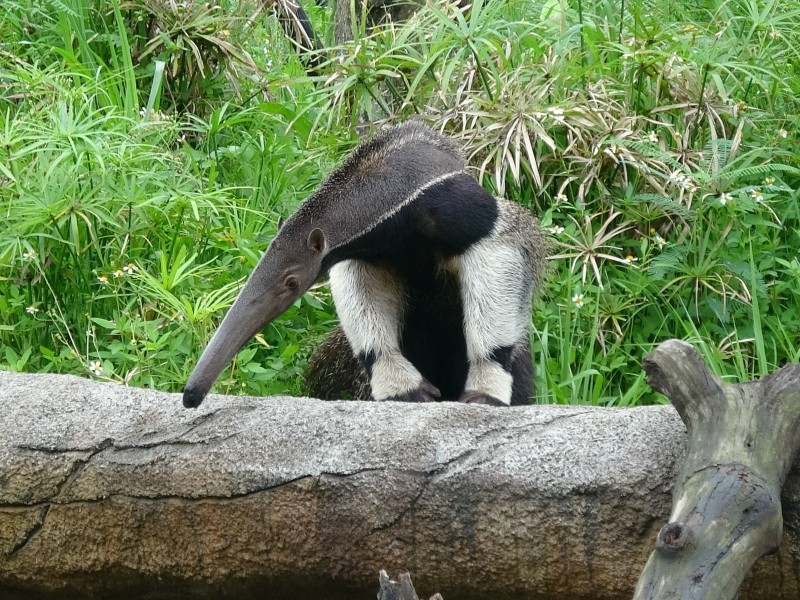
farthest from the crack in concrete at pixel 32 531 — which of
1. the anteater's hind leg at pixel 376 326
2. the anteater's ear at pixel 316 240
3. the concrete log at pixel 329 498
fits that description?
the anteater's hind leg at pixel 376 326

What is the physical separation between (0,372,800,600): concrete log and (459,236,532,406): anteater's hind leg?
1149 mm

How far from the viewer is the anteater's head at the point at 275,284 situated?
4152 mm

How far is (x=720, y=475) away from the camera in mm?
2695

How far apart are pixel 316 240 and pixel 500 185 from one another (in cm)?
202

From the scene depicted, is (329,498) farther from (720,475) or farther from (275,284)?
(275,284)

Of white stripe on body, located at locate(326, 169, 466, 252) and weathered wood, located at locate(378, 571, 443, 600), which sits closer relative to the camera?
weathered wood, located at locate(378, 571, 443, 600)

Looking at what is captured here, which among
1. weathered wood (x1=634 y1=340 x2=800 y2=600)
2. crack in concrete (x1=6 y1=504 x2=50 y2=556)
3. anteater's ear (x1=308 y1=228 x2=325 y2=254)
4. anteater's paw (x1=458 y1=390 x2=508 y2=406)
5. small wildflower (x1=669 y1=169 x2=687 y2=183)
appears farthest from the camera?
small wildflower (x1=669 y1=169 x2=687 y2=183)

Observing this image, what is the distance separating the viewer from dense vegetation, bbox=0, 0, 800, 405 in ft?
18.9

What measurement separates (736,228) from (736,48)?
141 cm

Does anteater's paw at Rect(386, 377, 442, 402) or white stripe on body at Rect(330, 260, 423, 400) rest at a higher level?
white stripe on body at Rect(330, 260, 423, 400)

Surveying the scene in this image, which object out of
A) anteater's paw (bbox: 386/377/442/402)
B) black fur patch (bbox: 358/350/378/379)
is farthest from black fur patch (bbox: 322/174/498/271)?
anteater's paw (bbox: 386/377/442/402)

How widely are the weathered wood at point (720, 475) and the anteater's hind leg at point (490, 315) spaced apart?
164 cm

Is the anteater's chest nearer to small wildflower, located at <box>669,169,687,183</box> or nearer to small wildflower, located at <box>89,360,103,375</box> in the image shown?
small wildflower, located at <box>89,360,103,375</box>

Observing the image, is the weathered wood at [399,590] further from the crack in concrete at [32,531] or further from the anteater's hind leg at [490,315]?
the anteater's hind leg at [490,315]
